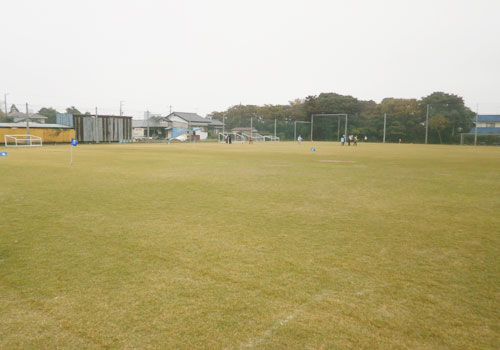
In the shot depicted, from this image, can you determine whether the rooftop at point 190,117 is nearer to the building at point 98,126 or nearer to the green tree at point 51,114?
the building at point 98,126

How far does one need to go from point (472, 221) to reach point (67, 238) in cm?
647

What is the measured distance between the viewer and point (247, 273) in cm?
381

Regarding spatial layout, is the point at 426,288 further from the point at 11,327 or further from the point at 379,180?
the point at 379,180

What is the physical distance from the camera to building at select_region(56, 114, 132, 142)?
38.4m

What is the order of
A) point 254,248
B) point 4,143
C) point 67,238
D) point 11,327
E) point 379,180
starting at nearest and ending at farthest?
point 11,327 → point 254,248 → point 67,238 → point 379,180 → point 4,143

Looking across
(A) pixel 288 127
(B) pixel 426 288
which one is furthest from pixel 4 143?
(A) pixel 288 127

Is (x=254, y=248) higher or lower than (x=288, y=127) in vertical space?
lower

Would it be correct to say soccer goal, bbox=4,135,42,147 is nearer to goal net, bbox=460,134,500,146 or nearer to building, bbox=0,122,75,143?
building, bbox=0,122,75,143

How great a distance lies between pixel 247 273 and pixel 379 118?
54749mm

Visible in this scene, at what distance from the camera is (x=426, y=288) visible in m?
3.49

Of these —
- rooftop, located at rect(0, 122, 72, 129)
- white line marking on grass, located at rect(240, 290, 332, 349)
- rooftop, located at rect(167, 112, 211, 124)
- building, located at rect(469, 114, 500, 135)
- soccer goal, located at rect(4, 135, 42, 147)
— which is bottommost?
white line marking on grass, located at rect(240, 290, 332, 349)

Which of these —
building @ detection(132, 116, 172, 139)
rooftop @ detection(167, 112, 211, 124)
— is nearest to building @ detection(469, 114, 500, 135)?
building @ detection(132, 116, 172, 139)

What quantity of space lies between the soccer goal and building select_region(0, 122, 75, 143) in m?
0.37

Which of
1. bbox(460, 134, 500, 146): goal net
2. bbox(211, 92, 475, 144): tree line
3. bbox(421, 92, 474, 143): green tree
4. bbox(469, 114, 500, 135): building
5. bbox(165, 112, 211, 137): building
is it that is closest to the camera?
bbox(460, 134, 500, 146): goal net
